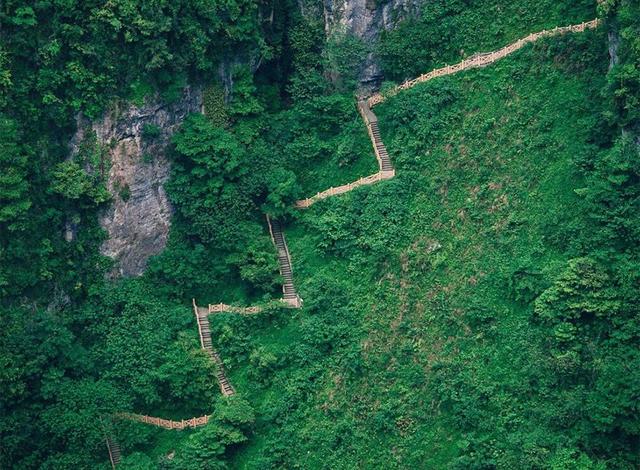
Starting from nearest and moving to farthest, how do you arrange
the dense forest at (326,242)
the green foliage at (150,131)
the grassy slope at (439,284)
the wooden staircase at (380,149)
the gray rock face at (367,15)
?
the dense forest at (326,242)
the grassy slope at (439,284)
the green foliage at (150,131)
the wooden staircase at (380,149)
the gray rock face at (367,15)

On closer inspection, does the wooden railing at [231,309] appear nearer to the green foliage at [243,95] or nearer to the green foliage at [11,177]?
the green foliage at [243,95]

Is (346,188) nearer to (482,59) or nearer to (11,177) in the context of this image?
(482,59)

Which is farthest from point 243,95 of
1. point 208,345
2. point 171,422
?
point 171,422

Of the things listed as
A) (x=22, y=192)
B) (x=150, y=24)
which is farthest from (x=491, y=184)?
(x=22, y=192)

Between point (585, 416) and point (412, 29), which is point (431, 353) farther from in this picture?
point (412, 29)

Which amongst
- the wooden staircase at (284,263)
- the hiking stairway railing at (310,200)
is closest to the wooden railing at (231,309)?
the hiking stairway railing at (310,200)
